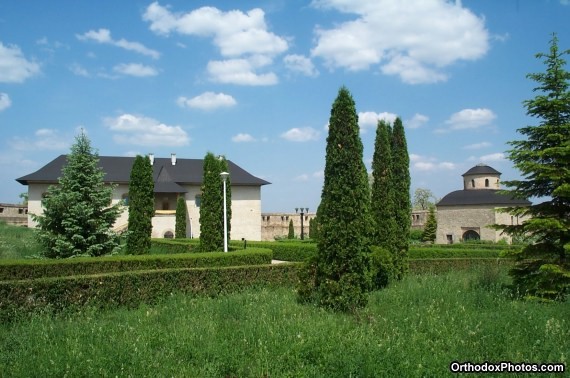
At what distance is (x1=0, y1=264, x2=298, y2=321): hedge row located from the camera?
319 inches

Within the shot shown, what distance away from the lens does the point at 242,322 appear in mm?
6957

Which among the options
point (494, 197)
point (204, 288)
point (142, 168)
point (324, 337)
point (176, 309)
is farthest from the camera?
point (494, 197)

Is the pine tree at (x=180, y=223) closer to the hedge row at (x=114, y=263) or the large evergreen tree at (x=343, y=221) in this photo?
the hedge row at (x=114, y=263)

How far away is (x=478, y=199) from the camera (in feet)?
134

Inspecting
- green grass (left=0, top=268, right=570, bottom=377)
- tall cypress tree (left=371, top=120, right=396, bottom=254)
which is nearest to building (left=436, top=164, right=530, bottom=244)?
tall cypress tree (left=371, top=120, right=396, bottom=254)

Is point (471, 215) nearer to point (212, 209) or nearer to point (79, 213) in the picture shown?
point (212, 209)

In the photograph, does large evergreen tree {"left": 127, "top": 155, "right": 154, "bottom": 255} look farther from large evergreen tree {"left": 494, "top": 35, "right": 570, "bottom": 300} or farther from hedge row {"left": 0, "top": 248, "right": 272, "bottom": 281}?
large evergreen tree {"left": 494, "top": 35, "right": 570, "bottom": 300}

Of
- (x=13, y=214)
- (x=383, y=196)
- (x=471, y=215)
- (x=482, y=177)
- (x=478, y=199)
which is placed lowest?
(x=471, y=215)

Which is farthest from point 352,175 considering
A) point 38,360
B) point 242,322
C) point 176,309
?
point 38,360

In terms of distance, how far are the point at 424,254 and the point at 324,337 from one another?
48.6ft

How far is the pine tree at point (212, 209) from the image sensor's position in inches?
711

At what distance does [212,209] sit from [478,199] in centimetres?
3123

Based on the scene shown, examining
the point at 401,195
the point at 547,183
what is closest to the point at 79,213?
the point at 401,195

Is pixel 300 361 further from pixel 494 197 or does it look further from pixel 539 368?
pixel 494 197
